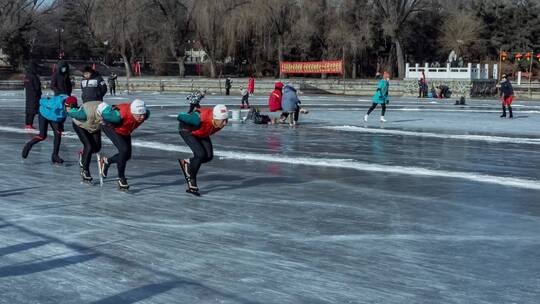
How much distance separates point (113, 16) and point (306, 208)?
5224 cm

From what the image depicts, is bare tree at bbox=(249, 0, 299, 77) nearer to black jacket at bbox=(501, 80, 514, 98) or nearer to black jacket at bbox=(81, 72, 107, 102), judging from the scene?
black jacket at bbox=(501, 80, 514, 98)

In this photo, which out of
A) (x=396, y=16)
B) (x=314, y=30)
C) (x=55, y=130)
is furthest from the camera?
(x=314, y=30)

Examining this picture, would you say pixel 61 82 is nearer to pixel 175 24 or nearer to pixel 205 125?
pixel 205 125

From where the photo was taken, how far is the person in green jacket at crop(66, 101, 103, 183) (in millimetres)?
9594

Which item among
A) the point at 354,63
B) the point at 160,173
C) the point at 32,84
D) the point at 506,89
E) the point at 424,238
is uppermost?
the point at 354,63

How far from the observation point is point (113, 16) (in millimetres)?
57531

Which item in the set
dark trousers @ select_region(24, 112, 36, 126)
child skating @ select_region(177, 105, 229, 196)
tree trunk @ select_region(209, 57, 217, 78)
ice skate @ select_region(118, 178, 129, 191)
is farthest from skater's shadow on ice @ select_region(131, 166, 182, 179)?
tree trunk @ select_region(209, 57, 217, 78)

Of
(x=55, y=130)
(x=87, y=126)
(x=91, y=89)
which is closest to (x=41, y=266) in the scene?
(x=87, y=126)

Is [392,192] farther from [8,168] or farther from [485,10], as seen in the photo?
[485,10]

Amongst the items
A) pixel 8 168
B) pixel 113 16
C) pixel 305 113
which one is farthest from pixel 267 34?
pixel 8 168

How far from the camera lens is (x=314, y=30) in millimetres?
54156

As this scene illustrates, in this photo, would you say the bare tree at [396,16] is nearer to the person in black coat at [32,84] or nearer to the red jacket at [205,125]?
the person in black coat at [32,84]

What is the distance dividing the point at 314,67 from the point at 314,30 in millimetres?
4620

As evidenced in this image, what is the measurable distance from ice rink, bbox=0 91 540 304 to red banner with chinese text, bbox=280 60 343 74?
3581cm
